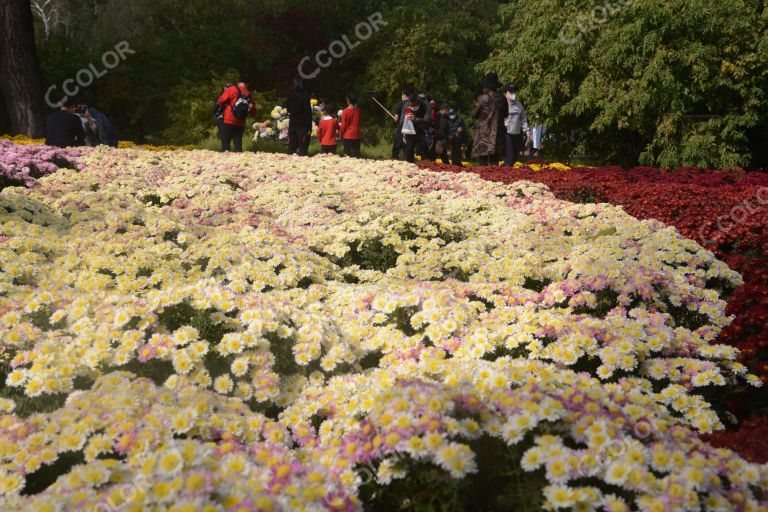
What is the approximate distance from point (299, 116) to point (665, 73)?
7.56m

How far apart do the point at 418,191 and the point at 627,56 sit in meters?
6.81

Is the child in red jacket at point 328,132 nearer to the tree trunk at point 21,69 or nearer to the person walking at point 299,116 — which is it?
the person walking at point 299,116

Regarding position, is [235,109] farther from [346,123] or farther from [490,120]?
[490,120]

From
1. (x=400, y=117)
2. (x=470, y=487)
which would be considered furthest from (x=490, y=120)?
(x=470, y=487)

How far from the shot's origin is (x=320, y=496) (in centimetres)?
194

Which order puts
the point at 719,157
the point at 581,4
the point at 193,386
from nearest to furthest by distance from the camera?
1. the point at 193,386
2. the point at 719,157
3. the point at 581,4

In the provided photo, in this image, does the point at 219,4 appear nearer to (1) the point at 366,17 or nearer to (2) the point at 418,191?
(1) the point at 366,17

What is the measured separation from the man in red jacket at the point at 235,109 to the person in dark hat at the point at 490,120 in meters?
4.71

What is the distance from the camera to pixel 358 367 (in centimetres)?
328

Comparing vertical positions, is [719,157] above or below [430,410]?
above

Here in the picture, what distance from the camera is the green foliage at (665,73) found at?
11945mm

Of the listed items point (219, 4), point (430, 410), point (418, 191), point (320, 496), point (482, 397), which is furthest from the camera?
point (219, 4)

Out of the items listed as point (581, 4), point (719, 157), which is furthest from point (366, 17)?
point (719, 157)

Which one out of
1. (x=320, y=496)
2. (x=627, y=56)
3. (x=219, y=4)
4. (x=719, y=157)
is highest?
(x=219, y=4)
